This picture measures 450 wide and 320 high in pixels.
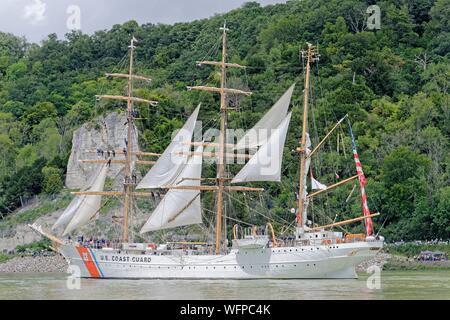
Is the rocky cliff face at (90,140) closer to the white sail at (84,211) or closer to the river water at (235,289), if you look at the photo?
the white sail at (84,211)

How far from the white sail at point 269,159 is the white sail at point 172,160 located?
490 centimetres

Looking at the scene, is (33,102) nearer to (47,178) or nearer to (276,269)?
(47,178)

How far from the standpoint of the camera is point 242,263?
58312mm

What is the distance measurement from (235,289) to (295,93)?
62896 millimetres

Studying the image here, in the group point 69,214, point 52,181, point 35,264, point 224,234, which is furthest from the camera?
point 52,181

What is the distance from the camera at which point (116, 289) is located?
2000 inches

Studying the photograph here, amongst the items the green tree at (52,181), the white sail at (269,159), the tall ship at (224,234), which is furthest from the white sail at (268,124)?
the green tree at (52,181)

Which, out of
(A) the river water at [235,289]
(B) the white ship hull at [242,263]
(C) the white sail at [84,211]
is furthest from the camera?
(C) the white sail at [84,211]

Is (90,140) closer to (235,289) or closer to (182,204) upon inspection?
(182,204)

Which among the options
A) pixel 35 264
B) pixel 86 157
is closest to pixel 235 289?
pixel 35 264

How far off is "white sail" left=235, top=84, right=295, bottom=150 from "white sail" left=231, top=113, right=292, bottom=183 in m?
0.35

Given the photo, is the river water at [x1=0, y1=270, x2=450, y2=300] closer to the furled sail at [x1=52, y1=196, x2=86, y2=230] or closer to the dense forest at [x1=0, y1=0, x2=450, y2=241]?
the furled sail at [x1=52, y1=196, x2=86, y2=230]

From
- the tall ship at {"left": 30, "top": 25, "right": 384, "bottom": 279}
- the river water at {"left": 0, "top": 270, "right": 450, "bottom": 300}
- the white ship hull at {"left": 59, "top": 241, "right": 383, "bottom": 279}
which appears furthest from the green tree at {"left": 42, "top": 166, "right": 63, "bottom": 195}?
the river water at {"left": 0, "top": 270, "right": 450, "bottom": 300}

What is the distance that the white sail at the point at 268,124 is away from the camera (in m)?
58.9
